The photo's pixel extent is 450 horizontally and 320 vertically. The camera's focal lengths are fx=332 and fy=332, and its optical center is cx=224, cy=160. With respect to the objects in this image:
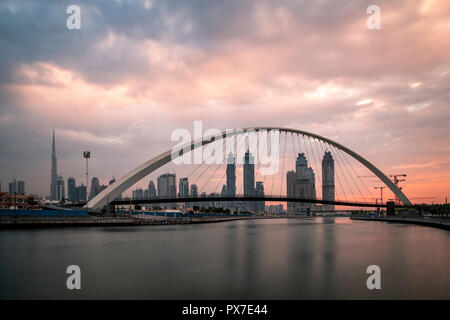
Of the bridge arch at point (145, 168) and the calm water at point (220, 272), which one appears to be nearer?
the calm water at point (220, 272)

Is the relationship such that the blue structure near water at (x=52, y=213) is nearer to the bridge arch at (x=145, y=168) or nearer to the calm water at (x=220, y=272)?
the bridge arch at (x=145, y=168)

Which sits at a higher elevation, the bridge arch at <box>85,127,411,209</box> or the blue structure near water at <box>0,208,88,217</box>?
the bridge arch at <box>85,127,411,209</box>

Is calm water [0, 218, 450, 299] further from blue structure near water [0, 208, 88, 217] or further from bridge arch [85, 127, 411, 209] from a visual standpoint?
blue structure near water [0, 208, 88, 217]

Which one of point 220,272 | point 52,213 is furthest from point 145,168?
point 220,272

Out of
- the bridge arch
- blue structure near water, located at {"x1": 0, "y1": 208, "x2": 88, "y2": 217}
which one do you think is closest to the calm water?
the bridge arch

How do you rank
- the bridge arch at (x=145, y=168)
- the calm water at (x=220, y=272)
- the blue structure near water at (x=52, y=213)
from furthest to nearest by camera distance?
1. the blue structure near water at (x=52, y=213)
2. the bridge arch at (x=145, y=168)
3. the calm water at (x=220, y=272)

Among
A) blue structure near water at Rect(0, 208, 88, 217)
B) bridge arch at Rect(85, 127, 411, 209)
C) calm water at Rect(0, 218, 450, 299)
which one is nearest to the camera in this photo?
calm water at Rect(0, 218, 450, 299)

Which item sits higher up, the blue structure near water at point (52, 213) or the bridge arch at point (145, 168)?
the bridge arch at point (145, 168)

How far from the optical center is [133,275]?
1652 cm

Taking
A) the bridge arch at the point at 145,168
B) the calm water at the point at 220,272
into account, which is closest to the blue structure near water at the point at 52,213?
the bridge arch at the point at 145,168

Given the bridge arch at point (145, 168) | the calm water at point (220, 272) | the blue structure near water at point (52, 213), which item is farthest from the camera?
the blue structure near water at point (52, 213)
